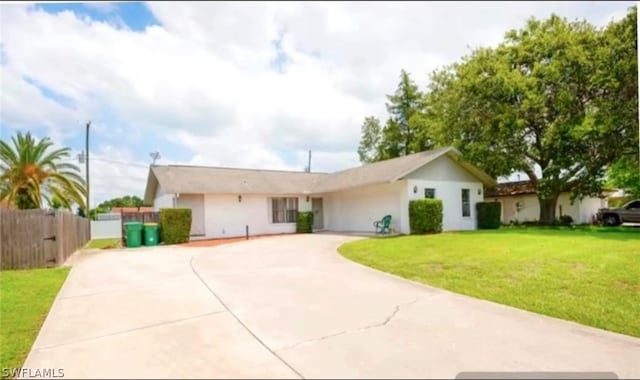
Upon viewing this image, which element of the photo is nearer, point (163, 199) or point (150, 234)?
point (150, 234)

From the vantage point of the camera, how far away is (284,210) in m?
23.3

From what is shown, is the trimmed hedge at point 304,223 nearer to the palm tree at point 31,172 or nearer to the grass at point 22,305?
the grass at point 22,305

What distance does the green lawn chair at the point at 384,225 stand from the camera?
19225 millimetres

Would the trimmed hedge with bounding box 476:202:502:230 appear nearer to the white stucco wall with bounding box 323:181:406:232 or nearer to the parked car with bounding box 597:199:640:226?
the white stucco wall with bounding box 323:181:406:232

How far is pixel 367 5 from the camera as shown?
387 centimetres

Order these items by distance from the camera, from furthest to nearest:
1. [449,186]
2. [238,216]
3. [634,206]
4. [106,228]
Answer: [106,228]
[634,206]
[238,216]
[449,186]

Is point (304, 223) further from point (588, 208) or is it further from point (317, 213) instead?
point (588, 208)

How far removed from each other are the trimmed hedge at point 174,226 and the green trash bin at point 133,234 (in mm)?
948

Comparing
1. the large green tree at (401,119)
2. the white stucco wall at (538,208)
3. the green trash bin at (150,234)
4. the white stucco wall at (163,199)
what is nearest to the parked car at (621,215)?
the white stucco wall at (538,208)

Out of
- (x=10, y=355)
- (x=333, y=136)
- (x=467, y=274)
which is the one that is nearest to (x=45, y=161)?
(x=333, y=136)

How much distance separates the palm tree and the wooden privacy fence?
13372 millimetres

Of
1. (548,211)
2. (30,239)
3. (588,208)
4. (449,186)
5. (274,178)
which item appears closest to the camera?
(30,239)

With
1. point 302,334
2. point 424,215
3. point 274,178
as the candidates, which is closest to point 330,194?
point 274,178

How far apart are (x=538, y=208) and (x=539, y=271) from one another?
2246cm
